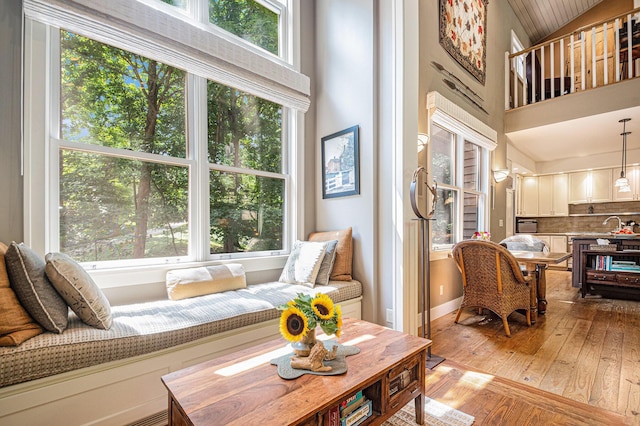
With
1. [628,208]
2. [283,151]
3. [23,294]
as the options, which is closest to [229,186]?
[283,151]

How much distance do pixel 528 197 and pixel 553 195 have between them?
51cm

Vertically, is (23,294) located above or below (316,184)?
below

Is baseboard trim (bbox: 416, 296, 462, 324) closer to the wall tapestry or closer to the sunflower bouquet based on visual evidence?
the sunflower bouquet

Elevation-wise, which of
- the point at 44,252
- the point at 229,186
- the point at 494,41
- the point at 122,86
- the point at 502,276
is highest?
the point at 494,41

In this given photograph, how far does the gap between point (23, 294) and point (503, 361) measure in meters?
3.05

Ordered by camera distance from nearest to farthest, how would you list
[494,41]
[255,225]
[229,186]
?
[229,186] < [255,225] < [494,41]

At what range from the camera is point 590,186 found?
6637mm

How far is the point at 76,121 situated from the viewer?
201cm

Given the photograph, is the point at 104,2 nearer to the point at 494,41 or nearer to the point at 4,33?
the point at 4,33

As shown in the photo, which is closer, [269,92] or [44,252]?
[44,252]

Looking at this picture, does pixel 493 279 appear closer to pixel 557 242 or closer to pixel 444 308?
pixel 444 308

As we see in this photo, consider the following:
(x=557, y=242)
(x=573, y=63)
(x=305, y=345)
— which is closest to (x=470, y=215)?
(x=573, y=63)

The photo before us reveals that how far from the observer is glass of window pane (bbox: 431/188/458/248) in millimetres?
3623

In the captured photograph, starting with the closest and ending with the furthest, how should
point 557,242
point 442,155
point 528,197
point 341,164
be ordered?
point 341,164
point 442,155
point 557,242
point 528,197
